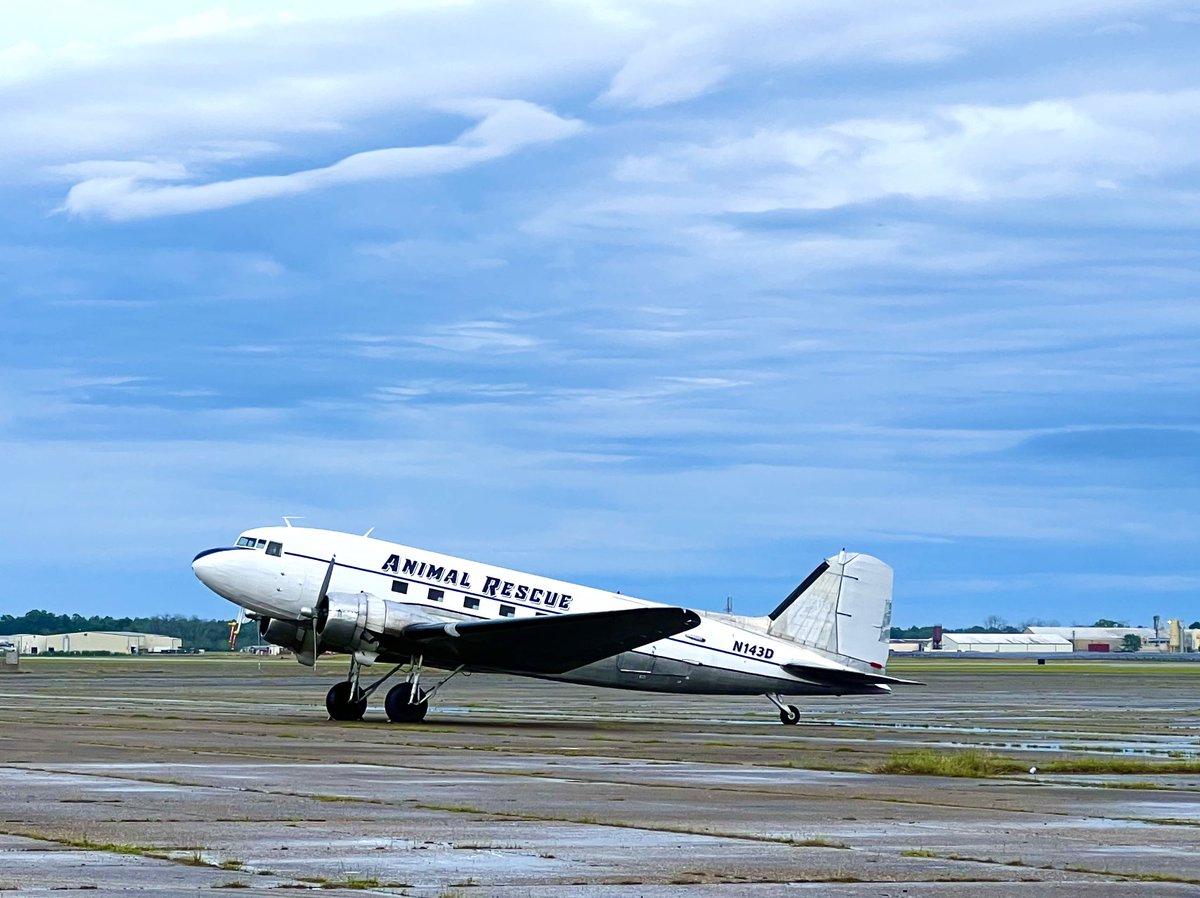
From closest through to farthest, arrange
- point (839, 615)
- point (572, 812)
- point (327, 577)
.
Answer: point (572, 812)
point (327, 577)
point (839, 615)

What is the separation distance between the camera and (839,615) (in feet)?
140

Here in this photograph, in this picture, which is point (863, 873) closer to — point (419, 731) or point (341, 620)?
point (419, 731)

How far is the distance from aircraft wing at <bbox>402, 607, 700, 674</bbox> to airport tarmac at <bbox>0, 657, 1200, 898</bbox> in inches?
65.8

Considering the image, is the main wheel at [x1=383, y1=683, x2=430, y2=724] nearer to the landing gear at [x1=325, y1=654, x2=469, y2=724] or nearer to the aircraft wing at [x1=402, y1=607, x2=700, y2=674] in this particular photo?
the landing gear at [x1=325, y1=654, x2=469, y2=724]

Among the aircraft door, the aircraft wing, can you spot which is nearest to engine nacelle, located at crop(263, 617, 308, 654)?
the aircraft wing

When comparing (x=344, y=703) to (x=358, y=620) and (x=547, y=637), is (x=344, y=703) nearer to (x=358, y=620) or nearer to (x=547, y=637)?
(x=358, y=620)

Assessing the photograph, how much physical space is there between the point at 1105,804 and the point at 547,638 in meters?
19.5

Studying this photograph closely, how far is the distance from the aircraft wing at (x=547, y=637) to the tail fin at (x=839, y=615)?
5.22 meters

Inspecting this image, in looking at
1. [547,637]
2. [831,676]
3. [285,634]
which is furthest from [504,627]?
[831,676]

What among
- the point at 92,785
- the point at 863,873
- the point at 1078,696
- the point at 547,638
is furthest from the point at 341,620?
the point at 1078,696

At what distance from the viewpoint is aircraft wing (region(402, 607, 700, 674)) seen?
3753 cm

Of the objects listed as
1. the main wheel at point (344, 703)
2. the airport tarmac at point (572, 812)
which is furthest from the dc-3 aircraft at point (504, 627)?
the airport tarmac at point (572, 812)

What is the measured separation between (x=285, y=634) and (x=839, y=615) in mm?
13065

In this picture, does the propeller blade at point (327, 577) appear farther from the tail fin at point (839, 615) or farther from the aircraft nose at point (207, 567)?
the tail fin at point (839, 615)
